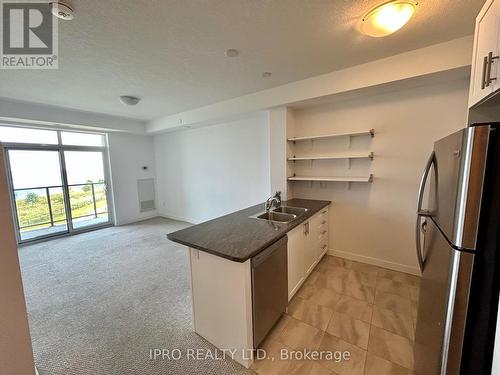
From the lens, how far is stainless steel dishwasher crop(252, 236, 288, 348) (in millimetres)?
1482

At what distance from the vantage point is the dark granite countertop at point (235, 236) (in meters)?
1.43

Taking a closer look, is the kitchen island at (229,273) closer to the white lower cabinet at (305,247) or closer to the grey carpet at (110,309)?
the white lower cabinet at (305,247)

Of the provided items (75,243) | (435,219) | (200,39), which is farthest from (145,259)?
(435,219)

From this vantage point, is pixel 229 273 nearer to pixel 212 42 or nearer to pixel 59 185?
Answer: pixel 212 42

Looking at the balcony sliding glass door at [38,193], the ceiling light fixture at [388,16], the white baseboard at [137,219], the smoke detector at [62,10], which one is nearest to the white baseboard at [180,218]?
the white baseboard at [137,219]

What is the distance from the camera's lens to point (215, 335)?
5.37 feet

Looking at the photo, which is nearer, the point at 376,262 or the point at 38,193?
the point at 376,262

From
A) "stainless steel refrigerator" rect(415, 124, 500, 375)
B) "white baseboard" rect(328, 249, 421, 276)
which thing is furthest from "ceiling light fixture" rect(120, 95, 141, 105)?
"white baseboard" rect(328, 249, 421, 276)

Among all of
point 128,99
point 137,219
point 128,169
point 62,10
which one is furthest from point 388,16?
point 137,219

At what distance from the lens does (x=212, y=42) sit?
73.2 inches

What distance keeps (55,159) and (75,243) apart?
6.16 ft

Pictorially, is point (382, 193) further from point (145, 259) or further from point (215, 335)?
point (145, 259)

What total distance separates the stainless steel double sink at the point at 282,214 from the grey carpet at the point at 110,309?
132 cm

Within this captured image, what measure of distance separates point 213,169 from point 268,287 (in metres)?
3.44
